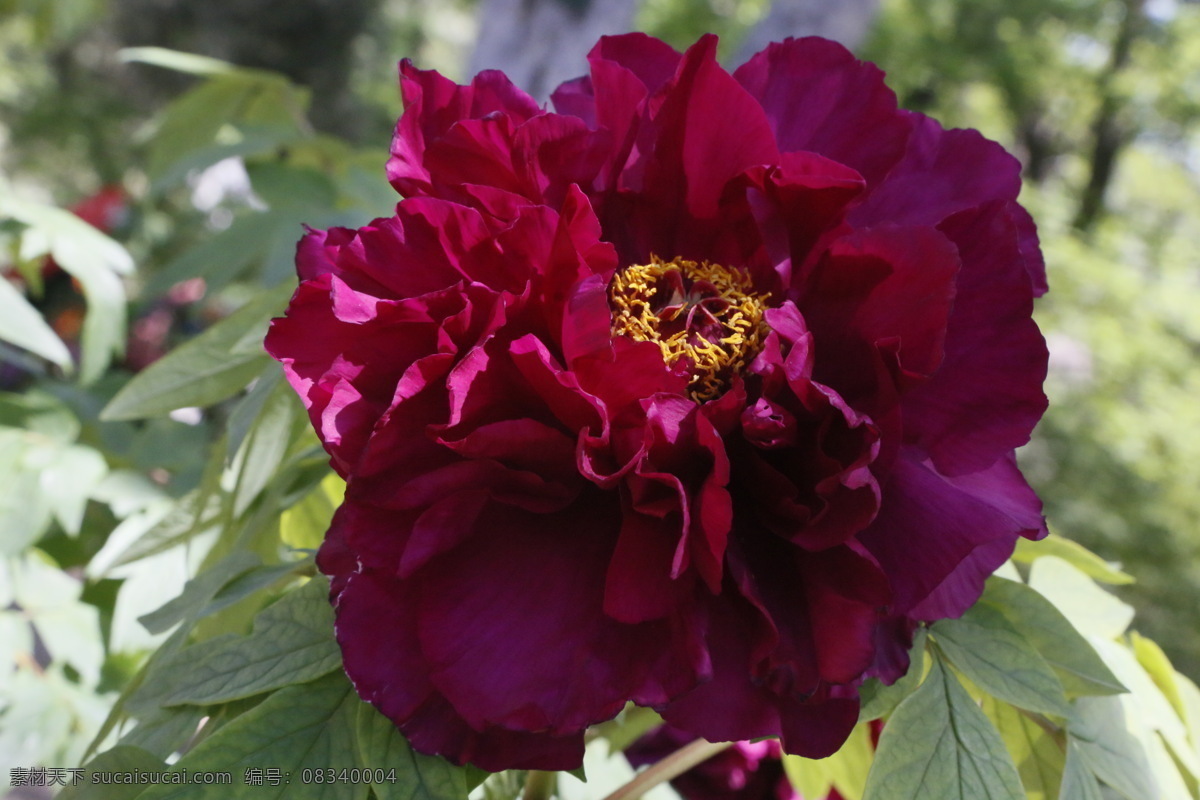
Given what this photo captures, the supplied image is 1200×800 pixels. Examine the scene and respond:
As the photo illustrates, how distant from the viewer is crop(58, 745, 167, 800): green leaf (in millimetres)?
Result: 386

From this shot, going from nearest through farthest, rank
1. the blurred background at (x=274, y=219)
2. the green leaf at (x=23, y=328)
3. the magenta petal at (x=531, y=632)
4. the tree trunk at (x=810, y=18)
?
1. the magenta petal at (x=531, y=632)
2. the green leaf at (x=23, y=328)
3. the blurred background at (x=274, y=219)
4. the tree trunk at (x=810, y=18)

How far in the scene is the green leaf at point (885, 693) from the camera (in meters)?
0.39

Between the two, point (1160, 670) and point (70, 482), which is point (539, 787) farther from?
point (70, 482)

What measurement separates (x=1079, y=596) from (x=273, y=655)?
423 mm

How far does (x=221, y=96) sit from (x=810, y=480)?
1.01 metres

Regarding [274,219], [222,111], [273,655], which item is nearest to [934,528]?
[273,655]

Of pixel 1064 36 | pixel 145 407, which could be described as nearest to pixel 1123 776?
pixel 145 407

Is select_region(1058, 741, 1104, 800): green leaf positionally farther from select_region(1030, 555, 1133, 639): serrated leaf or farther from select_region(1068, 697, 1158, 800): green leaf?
select_region(1030, 555, 1133, 639): serrated leaf

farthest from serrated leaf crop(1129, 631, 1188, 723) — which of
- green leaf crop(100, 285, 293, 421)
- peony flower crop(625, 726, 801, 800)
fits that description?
green leaf crop(100, 285, 293, 421)

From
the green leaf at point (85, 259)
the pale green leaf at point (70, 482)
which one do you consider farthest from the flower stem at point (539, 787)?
the green leaf at point (85, 259)

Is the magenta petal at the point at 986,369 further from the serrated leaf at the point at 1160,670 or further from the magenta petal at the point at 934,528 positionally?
the serrated leaf at the point at 1160,670

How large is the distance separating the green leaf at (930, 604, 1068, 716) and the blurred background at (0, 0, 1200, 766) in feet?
1.12

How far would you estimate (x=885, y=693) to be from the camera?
1.28ft

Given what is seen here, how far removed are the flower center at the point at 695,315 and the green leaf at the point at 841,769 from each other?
255 mm
